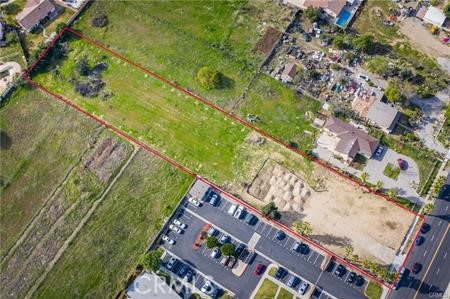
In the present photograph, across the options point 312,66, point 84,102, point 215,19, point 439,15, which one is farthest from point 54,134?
point 439,15

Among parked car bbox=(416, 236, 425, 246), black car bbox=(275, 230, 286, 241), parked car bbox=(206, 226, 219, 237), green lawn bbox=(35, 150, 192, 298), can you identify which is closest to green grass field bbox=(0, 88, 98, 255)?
green lawn bbox=(35, 150, 192, 298)

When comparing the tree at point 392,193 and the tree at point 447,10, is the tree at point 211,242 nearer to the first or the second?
the tree at point 392,193

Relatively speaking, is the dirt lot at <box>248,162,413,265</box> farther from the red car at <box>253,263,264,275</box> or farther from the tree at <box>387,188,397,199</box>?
the red car at <box>253,263,264,275</box>

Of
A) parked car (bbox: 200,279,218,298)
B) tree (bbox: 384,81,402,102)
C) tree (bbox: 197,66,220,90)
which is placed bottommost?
parked car (bbox: 200,279,218,298)

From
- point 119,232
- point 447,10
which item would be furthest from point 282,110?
point 447,10

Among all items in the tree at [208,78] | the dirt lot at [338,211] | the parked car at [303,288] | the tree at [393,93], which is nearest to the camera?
the parked car at [303,288]

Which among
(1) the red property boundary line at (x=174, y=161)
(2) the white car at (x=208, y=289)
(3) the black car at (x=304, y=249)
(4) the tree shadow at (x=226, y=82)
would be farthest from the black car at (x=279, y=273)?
(4) the tree shadow at (x=226, y=82)

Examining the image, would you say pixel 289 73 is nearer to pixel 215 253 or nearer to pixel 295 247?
pixel 295 247
